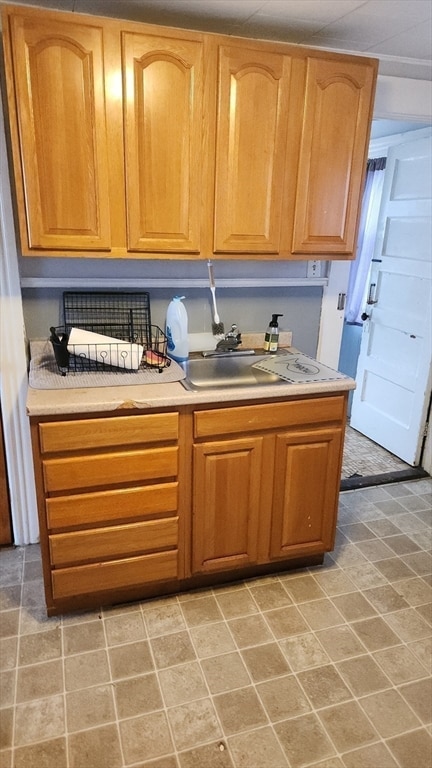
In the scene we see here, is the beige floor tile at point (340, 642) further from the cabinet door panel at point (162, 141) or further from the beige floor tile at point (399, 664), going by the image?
the cabinet door panel at point (162, 141)

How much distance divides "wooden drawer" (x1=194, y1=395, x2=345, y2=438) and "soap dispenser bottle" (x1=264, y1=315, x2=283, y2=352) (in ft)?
1.64

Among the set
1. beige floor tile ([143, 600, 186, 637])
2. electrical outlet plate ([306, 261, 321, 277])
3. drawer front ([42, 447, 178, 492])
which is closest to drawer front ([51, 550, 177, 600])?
beige floor tile ([143, 600, 186, 637])

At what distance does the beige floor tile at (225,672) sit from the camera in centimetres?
169

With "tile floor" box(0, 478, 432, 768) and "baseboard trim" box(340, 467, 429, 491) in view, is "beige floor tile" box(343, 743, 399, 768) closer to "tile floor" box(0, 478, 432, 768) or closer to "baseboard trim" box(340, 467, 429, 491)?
"tile floor" box(0, 478, 432, 768)

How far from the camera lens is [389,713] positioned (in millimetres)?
1615

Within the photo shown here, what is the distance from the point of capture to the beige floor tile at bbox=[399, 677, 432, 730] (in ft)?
5.30

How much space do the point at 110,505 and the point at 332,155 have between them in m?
1.64

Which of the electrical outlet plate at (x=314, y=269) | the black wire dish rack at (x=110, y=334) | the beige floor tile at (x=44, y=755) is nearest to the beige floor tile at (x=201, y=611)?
the beige floor tile at (x=44, y=755)

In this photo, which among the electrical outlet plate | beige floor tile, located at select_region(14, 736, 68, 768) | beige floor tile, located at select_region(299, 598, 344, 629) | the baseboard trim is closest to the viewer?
beige floor tile, located at select_region(14, 736, 68, 768)

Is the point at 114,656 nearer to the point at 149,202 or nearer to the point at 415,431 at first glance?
the point at 149,202

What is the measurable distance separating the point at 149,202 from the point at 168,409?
0.78m

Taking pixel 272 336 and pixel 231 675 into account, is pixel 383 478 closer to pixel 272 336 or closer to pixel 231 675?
pixel 272 336

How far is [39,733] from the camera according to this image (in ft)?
4.97

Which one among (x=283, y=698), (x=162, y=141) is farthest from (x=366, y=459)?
(x=162, y=141)
